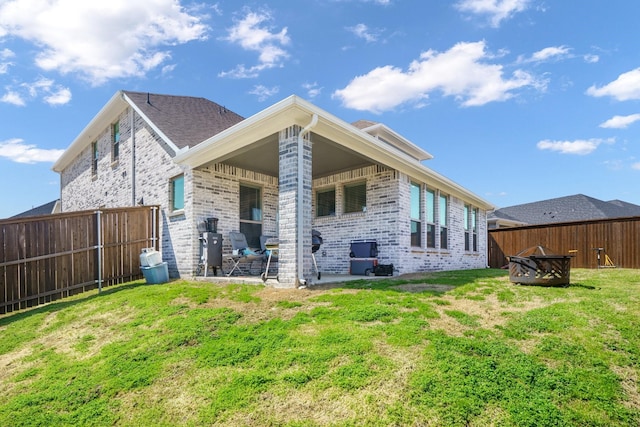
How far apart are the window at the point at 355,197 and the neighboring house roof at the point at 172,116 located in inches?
172

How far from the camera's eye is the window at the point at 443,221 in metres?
12.0

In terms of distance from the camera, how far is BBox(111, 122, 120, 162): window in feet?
44.2

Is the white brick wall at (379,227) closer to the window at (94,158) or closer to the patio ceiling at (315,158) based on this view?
the patio ceiling at (315,158)

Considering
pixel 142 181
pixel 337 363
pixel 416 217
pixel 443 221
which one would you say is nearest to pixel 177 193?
pixel 142 181

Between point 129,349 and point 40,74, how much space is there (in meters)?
9.61

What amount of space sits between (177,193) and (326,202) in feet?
14.0

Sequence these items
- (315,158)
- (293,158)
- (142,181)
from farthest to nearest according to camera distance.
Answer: (142,181) < (315,158) < (293,158)

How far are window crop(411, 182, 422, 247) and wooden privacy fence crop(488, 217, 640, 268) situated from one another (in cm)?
573

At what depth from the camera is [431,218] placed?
11562mm

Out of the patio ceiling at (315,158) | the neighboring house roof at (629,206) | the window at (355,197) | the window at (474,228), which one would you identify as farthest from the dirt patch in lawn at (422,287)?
the neighboring house roof at (629,206)

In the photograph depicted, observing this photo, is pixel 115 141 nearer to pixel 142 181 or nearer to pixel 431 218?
pixel 142 181

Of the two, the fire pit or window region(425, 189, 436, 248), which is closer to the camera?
the fire pit

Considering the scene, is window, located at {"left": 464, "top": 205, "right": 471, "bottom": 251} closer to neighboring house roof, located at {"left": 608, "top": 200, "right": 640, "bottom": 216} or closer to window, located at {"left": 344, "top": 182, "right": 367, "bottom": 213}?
window, located at {"left": 344, "top": 182, "right": 367, "bottom": 213}

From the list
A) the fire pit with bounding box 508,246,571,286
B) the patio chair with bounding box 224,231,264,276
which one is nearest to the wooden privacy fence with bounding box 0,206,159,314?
the patio chair with bounding box 224,231,264,276
